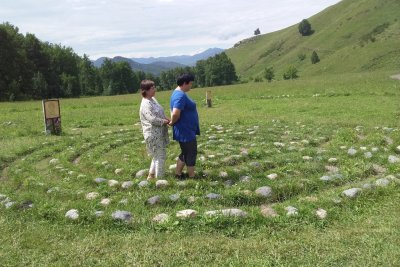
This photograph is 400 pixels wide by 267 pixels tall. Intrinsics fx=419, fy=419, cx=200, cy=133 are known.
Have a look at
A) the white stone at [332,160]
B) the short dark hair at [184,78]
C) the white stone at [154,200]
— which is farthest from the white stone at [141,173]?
the white stone at [332,160]

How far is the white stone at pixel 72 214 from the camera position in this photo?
7519mm

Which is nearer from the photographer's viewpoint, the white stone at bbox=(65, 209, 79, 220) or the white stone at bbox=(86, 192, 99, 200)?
the white stone at bbox=(65, 209, 79, 220)

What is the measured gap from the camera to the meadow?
6.09 m

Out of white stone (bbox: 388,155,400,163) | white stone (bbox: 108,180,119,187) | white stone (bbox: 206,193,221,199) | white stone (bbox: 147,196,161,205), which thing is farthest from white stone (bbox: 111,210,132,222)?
white stone (bbox: 388,155,400,163)

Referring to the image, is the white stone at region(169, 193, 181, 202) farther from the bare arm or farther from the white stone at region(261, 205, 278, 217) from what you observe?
the bare arm

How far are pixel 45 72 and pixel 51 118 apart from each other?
226 feet

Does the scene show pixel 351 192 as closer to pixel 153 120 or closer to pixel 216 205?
pixel 216 205

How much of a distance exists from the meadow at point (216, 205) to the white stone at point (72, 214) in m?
0.09

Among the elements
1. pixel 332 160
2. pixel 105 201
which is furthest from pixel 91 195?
pixel 332 160

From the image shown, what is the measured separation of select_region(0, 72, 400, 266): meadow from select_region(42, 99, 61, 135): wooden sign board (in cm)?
492

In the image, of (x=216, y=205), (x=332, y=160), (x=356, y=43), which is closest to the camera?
(x=216, y=205)

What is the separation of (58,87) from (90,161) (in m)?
76.8

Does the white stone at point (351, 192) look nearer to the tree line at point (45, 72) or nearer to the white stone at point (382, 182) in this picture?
the white stone at point (382, 182)

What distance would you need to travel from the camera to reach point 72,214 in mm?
7617
